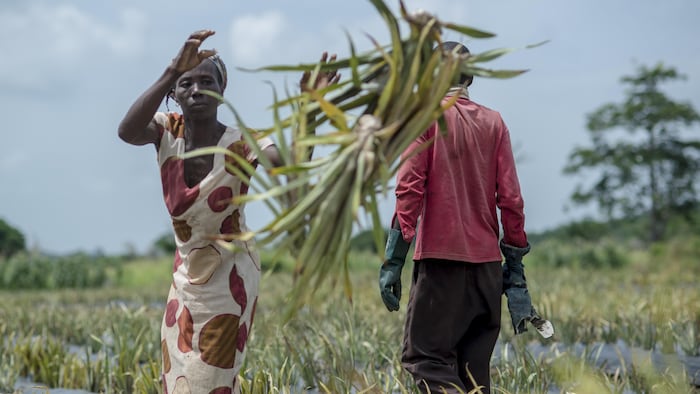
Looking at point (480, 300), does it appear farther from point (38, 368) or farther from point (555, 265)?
point (555, 265)

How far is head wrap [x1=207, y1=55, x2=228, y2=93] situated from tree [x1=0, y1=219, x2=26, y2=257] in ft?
60.9

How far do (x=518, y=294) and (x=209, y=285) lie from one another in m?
1.16

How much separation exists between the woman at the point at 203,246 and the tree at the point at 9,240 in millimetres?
18451

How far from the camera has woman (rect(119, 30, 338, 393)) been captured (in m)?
2.51

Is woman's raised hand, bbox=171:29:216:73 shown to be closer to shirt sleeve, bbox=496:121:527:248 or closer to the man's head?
the man's head

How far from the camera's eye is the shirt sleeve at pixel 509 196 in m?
2.89

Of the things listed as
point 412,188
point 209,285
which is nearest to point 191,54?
point 209,285

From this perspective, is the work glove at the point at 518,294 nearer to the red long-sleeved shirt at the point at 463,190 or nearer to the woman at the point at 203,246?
the red long-sleeved shirt at the point at 463,190

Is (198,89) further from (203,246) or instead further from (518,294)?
(518,294)

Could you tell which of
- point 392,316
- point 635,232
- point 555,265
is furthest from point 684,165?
point 392,316

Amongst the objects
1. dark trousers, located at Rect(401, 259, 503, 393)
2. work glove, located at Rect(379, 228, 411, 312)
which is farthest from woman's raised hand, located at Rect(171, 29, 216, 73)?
dark trousers, located at Rect(401, 259, 503, 393)

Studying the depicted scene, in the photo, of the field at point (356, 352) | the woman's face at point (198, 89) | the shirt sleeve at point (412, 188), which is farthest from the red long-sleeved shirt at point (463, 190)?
the woman's face at point (198, 89)

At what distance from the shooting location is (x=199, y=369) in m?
2.51

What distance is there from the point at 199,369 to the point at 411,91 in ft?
3.88
